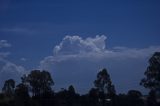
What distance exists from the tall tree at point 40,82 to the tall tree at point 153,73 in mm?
27193

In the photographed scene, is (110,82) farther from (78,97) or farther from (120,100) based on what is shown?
(78,97)

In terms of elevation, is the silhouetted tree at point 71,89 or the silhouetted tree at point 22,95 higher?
the silhouetted tree at point 71,89

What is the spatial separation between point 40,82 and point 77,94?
9.98m

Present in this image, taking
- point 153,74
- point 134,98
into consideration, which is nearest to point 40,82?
point 134,98

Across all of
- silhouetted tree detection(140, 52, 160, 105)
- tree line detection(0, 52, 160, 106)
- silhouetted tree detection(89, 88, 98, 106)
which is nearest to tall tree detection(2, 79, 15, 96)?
tree line detection(0, 52, 160, 106)

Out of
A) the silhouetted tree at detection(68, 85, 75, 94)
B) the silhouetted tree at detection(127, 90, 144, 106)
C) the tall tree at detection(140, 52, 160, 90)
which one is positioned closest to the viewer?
the tall tree at detection(140, 52, 160, 90)

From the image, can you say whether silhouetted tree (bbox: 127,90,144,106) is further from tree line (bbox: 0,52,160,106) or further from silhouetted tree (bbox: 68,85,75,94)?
silhouetted tree (bbox: 68,85,75,94)

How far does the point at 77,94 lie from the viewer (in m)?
93.0

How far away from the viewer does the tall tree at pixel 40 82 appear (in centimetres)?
8706

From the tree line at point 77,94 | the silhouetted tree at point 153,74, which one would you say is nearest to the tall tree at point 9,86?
the tree line at point 77,94

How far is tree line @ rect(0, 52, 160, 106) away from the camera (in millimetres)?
65750

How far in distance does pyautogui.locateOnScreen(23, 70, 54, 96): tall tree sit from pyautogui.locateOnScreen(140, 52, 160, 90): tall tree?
89.2 feet

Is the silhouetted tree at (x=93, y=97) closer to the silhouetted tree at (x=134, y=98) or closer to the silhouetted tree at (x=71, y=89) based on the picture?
the silhouetted tree at (x=134, y=98)

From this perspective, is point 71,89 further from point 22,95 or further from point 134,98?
point 22,95
